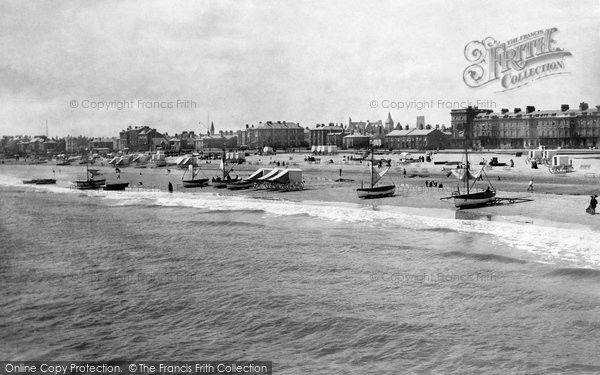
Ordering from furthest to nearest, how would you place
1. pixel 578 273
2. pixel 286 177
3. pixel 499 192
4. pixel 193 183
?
1. pixel 193 183
2. pixel 286 177
3. pixel 499 192
4. pixel 578 273

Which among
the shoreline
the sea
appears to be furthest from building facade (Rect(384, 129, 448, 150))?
the sea

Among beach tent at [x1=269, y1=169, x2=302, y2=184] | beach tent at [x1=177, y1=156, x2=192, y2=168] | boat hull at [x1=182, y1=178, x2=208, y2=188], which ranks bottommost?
boat hull at [x1=182, y1=178, x2=208, y2=188]

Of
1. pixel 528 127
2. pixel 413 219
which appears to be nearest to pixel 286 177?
pixel 413 219

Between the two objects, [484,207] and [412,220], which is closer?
[412,220]

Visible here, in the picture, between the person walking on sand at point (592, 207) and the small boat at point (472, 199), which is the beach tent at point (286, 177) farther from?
the person walking on sand at point (592, 207)

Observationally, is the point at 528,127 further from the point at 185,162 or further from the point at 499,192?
the point at 499,192

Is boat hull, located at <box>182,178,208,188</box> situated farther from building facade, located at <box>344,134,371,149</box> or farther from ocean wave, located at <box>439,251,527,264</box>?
building facade, located at <box>344,134,371,149</box>
